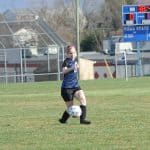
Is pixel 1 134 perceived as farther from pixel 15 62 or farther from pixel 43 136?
pixel 15 62

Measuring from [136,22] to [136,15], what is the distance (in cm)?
74

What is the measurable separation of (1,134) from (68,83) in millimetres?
2416

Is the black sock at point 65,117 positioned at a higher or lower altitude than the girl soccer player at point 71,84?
lower

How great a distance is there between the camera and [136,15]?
4997 cm

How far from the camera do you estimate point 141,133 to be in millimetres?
12812

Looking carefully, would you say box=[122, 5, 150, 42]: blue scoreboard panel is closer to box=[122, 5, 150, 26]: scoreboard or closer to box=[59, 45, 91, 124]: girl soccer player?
box=[122, 5, 150, 26]: scoreboard

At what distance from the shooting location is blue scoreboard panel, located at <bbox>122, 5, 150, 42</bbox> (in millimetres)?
49531

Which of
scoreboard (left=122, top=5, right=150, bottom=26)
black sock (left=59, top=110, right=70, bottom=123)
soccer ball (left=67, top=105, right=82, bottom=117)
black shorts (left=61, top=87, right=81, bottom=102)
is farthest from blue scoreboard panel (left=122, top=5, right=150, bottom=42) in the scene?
soccer ball (left=67, top=105, right=82, bottom=117)

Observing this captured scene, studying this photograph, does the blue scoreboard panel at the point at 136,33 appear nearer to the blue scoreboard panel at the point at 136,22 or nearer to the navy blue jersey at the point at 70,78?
the blue scoreboard panel at the point at 136,22

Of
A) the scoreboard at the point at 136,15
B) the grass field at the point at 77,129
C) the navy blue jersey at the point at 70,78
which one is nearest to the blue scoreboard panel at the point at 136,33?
the scoreboard at the point at 136,15

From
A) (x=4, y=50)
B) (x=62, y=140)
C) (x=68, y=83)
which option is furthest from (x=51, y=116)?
(x=4, y=50)

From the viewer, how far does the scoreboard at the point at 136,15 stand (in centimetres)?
4947

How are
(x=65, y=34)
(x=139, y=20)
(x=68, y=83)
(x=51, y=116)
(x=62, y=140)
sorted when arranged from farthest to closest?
(x=65, y=34) < (x=139, y=20) < (x=51, y=116) < (x=68, y=83) < (x=62, y=140)

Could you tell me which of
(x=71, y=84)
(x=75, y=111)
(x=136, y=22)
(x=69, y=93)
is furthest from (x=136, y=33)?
(x=75, y=111)
